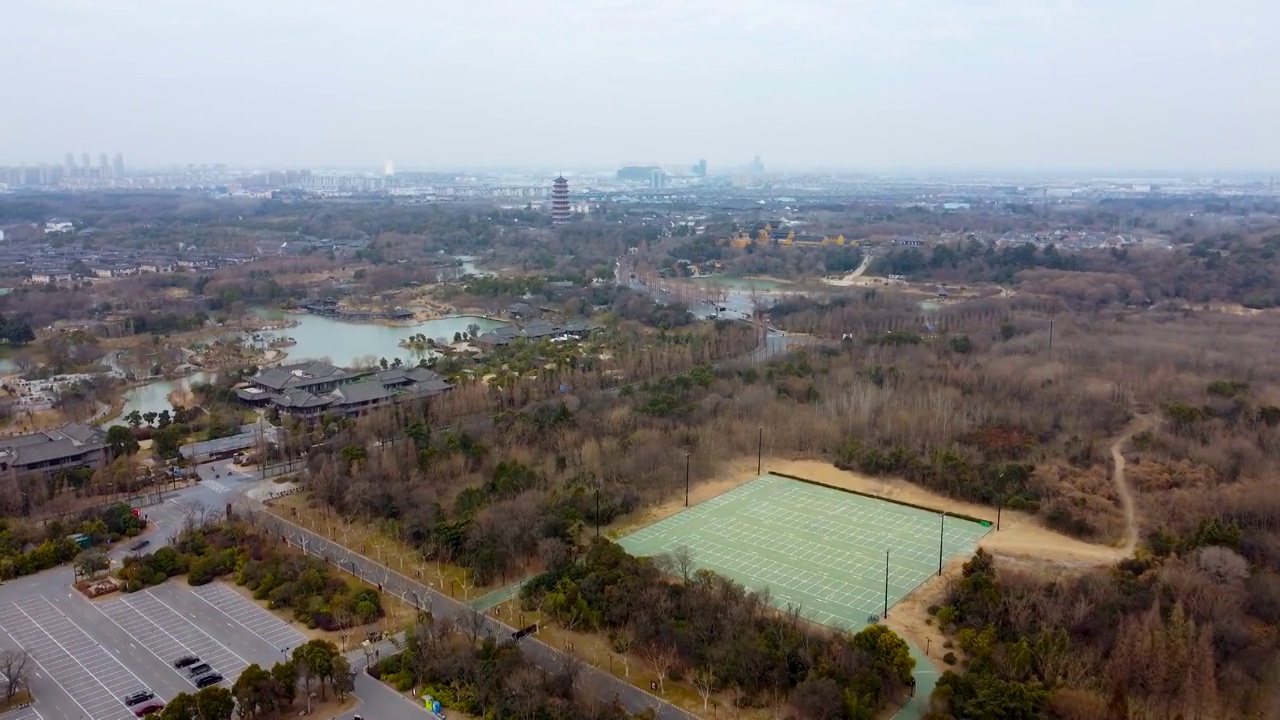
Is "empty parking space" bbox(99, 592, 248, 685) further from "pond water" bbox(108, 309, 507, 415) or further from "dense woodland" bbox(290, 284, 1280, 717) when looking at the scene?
"pond water" bbox(108, 309, 507, 415)

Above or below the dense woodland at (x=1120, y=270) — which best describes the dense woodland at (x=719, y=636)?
below

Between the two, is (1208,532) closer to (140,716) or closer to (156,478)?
(140,716)

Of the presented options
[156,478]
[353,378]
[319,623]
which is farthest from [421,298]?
[319,623]

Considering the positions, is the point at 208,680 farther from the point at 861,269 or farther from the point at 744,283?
the point at 861,269

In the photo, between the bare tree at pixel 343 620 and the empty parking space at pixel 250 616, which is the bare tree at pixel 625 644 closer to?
the bare tree at pixel 343 620

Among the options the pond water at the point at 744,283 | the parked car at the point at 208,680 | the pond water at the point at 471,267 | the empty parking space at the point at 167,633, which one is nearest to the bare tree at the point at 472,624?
the empty parking space at the point at 167,633

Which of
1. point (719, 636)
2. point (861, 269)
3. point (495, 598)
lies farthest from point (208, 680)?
point (861, 269)
